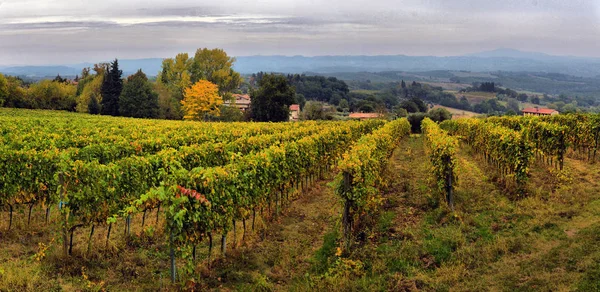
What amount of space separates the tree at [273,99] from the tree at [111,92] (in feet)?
75.9

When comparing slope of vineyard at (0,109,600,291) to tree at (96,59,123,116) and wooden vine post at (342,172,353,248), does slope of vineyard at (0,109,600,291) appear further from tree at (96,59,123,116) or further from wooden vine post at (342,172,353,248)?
tree at (96,59,123,116)

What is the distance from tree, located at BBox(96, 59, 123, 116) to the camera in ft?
218

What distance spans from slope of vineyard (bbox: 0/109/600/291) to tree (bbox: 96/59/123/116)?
186ft

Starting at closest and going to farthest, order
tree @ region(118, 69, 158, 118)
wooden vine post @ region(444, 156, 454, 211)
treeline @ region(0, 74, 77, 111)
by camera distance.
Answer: wooden vine post @ region(444, 156, 454, 211) → treeline @ region(0, 74, 77, 111) → tree @ region(118, 69, 158, 118)

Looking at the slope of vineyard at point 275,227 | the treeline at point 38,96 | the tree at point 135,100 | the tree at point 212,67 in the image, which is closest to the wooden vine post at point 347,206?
the slope of vineyard at point 275,227

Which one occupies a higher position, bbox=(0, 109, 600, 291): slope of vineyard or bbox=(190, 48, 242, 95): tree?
bbox=(190, 48, 242, 95): tree

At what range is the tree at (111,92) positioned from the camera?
6656cm

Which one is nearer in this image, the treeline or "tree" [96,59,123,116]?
the treeline

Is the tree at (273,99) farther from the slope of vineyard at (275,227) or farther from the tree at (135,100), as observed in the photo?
the slope of vineyard at (275,227)

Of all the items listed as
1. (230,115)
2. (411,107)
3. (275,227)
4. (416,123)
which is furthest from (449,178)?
(411,107)

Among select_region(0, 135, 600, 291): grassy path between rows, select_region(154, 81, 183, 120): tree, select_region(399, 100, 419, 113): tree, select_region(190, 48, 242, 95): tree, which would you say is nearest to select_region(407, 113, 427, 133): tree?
select_region(190, 48, 242, 95): tree

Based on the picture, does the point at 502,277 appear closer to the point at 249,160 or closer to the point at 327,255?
the point at 327,255

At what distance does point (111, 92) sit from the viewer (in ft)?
220

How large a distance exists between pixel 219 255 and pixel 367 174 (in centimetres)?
467
